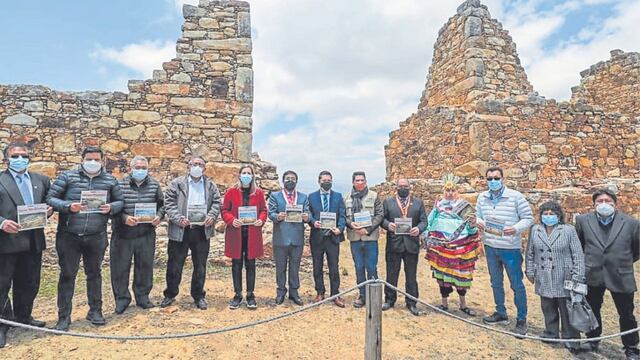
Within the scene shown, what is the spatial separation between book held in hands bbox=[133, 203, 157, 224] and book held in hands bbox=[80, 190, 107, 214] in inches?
16.8

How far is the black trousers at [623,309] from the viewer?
14.0 ft

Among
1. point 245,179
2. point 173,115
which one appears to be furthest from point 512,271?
point 173,115

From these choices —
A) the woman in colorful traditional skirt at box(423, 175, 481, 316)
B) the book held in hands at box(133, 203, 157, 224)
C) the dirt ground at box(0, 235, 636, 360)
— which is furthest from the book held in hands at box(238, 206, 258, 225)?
the woman in colorful traditional skirt at box(423, 175, 481, 316)

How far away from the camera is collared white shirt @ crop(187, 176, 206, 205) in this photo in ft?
16.4

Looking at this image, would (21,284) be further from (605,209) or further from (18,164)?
(605,209)

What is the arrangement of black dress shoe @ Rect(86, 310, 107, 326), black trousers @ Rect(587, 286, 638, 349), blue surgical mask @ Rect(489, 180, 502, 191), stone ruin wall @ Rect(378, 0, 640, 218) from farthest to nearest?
stone ruin wall @ Rect(378, 0, 640, 218) → blue surgical mask @ Rect(489, 180, 502, 191) → black dress shoe @ Rect(86, 310, 107, 326) → black trousers @ Rect(587, 286, 638, 349)

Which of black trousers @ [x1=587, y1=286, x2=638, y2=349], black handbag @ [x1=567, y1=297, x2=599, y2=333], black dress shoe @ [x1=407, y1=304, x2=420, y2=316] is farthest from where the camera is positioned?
black dress shoe @ [x1=407, y1=304, x2=420, y2=316]

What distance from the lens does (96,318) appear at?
14.5 ft

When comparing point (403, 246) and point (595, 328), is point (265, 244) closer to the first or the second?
point (403, 246)

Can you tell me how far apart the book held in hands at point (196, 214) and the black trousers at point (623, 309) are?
15.1 feet

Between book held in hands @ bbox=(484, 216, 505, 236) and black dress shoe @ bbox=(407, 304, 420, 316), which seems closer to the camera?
book held in hands @ bbox=(484, 216, 505, 236)

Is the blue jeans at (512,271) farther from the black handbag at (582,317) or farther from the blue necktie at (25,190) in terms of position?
the blue necktie at (25,190)

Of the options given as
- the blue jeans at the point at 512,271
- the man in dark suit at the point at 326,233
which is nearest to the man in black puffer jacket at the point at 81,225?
the man in dark suit at the point at 326,233

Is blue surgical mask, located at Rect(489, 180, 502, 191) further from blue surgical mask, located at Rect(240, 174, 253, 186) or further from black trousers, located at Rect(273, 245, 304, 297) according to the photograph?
blue surgical mask, located at Rect(240, 174, 253, 186)
